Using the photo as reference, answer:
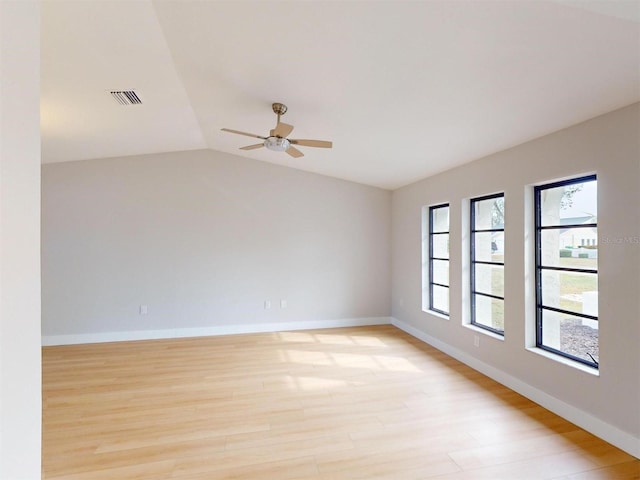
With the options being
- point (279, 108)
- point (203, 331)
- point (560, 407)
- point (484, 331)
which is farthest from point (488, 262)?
point (203, 331)

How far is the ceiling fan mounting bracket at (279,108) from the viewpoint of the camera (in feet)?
10.2

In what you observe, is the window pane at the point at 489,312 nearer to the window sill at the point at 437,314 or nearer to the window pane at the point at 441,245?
the window sill at the point at 437,314

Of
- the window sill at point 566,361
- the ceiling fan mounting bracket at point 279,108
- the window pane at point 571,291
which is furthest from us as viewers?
the ceiling fan mounting bracket at point 279,108

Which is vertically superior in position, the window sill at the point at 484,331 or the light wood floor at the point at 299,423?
the window sill at the point at 484,331

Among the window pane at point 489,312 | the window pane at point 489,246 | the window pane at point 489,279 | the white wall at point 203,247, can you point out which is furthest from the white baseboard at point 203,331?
the window pane at point 489,246

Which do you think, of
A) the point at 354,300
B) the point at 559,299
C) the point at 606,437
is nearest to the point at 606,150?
the point at 559,299

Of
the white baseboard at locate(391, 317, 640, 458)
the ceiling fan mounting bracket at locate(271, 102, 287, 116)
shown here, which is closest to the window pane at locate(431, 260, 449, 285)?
the white baseboard at locate(391, 317, 640, 458)

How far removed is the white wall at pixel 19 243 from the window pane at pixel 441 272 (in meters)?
4.50

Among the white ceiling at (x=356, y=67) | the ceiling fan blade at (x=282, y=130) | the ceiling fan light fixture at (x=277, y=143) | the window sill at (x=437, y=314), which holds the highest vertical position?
the white ceiling at (x=356, y=67)

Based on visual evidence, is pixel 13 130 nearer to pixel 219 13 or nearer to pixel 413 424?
pixel 219 13

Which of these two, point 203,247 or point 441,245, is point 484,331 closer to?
point 441,245

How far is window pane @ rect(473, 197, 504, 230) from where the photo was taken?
356 centimetres

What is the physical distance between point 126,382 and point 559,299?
4.42m

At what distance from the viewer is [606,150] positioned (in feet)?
7.79
